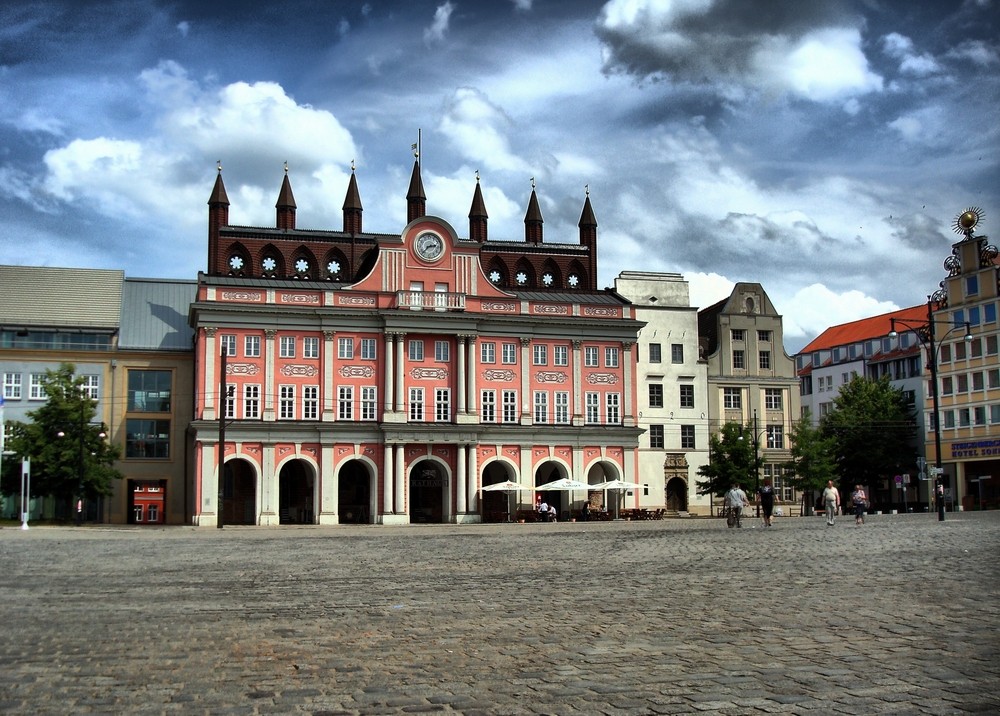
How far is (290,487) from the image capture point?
7838cm

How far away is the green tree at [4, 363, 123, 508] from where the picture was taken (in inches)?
2662

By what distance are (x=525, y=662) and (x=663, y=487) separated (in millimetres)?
77634

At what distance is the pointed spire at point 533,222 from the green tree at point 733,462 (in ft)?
71.5

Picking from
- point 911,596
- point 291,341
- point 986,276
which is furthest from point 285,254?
point 911,596

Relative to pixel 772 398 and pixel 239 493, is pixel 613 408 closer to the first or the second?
pixel 772 398

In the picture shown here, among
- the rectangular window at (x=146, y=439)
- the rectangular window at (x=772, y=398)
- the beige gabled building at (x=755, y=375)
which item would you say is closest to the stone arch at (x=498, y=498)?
the beige gabled building at (x=755, y=375)

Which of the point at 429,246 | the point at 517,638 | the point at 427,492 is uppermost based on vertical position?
the point at 429,246

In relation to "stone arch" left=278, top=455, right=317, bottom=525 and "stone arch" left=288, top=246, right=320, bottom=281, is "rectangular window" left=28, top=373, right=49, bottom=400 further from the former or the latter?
"stone arch" left=288, top=246, right=320, bottom=281

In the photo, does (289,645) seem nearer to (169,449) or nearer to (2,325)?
(169,449)

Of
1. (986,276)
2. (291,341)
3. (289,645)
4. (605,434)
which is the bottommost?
(289,645)

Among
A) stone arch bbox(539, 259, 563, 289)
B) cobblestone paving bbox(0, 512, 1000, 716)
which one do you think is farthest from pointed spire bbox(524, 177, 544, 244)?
cobblestone paving bbox(0, 512, 1000, 716)

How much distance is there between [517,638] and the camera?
1182 cm

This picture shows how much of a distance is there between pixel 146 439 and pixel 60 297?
525 inches

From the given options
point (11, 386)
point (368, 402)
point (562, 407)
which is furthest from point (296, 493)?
point (11, 386)
